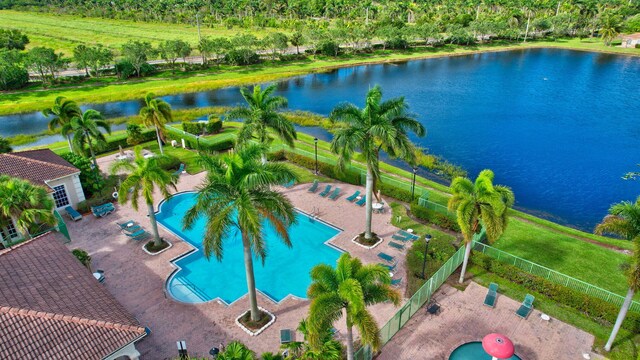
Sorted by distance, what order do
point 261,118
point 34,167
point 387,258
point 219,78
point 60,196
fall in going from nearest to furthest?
point 387,258, point 261,118, point 34,167, point 60,196, point 219,78

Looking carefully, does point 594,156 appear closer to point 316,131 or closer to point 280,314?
point 316,131

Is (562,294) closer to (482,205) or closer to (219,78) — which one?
(482,205)

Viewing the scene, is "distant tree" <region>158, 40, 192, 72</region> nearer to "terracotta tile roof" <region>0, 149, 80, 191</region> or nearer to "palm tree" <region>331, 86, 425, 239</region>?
"terracotta tile roof" <region>0, 149, 80, 191</region>

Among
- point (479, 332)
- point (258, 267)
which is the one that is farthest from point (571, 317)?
point (258, 267)

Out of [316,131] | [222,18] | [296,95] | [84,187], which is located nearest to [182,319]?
[84,187]

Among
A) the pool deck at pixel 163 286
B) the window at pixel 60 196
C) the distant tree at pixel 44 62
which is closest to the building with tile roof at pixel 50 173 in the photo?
the window at pixel 60 196
